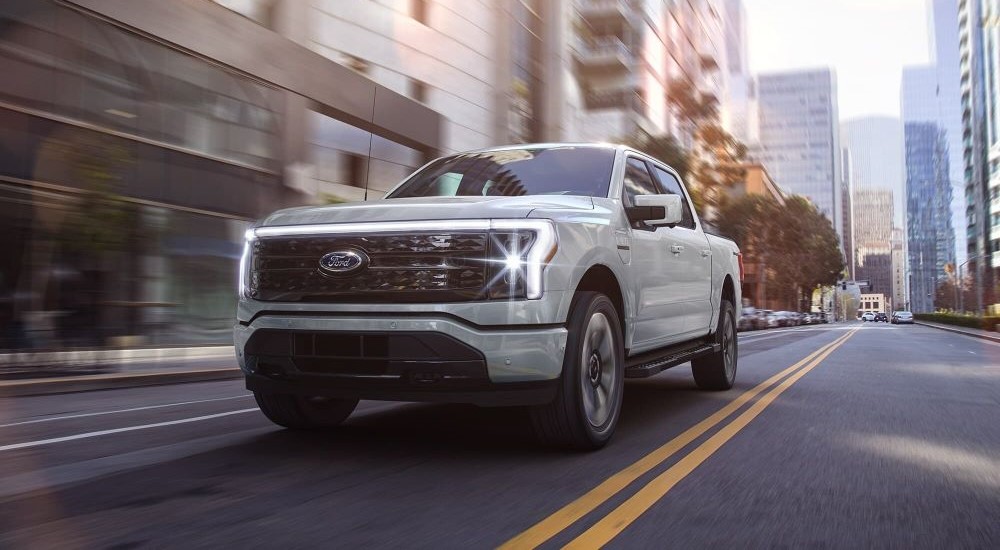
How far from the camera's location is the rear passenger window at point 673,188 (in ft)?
22.5

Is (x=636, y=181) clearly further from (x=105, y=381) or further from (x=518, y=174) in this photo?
(x=105, y=381)

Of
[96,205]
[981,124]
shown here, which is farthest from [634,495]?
[981,124]

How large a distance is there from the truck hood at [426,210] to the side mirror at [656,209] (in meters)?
0.59

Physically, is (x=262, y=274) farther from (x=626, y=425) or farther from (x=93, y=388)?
(x=93, y=388)

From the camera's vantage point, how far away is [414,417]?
580 cm

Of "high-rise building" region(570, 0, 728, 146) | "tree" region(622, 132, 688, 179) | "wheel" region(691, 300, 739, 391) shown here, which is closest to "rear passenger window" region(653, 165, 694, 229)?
"wheel" region(691, 300, 739, 391)

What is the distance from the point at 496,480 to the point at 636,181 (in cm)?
292

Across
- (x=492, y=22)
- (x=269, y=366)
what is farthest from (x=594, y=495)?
(x=492, y=22)

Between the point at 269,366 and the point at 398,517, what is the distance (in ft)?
4.68

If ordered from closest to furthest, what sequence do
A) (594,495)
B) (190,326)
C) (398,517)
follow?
(398,517)
(594,495)
(190,326)

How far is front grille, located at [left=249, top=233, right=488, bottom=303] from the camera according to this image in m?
4.02

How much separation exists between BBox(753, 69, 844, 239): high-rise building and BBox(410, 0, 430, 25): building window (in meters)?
162

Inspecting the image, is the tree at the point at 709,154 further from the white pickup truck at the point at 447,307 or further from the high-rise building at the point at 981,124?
the high-rise building at the point at 981,124

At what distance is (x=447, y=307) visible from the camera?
396 cm
